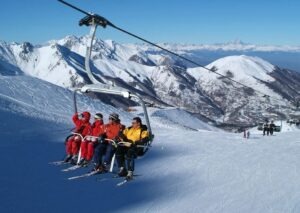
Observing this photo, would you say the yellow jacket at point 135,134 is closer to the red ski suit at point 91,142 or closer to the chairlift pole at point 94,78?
the red ski suit at point 91,142

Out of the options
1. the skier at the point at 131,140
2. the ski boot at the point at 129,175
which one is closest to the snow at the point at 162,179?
the ski boot at the point at 129,175

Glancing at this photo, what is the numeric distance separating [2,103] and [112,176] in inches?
952

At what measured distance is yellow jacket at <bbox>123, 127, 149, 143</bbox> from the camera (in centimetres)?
1547

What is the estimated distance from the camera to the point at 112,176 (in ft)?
55.9

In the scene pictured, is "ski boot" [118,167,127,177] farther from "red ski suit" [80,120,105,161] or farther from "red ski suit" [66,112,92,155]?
"red ski suit" [66,112,92,155]

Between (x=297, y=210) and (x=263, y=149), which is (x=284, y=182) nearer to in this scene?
(x=297, y=210)

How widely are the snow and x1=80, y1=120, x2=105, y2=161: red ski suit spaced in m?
1.02

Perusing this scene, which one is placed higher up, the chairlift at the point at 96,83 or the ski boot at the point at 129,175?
the chairlift at the point at 96,83

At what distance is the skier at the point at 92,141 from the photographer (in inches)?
627

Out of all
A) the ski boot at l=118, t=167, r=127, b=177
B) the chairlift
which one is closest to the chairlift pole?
the chairlift

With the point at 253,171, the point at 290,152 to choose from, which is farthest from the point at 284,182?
the point at 290,152

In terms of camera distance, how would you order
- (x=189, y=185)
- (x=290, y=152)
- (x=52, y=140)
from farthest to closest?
(x=290, y=152) → (x=52, y=140) → (x=189, y=185)

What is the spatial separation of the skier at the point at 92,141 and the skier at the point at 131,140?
815 millimetres

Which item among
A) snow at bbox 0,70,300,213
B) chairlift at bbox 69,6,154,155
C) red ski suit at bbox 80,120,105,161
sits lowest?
snow at bbox 0,70,300,213
